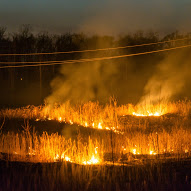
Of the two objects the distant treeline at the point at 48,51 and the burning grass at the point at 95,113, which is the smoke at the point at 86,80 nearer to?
the distant treeline at the point at 48,51

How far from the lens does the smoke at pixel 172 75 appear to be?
3024 cm

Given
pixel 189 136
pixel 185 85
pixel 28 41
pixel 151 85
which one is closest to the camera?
pixel 189 136

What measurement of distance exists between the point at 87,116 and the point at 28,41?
23.4 m

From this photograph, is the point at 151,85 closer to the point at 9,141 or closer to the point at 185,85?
the point at 185,85

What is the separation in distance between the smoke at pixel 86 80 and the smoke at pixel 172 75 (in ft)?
12.7

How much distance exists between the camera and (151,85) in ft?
109

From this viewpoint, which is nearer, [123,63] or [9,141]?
[9,141]

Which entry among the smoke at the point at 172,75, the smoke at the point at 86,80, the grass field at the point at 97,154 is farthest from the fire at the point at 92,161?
the smoke at the point at 172,75

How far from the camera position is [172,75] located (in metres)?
32.1

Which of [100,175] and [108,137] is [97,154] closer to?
[100,175]

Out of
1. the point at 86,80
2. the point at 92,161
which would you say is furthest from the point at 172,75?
the point at 92,161

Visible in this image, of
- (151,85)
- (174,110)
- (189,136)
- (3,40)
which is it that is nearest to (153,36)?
(151,85)

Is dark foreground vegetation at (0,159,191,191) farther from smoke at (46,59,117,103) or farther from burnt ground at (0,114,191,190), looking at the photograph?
smoke at (46,59,117,103)

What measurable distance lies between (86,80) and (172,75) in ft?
26.7
